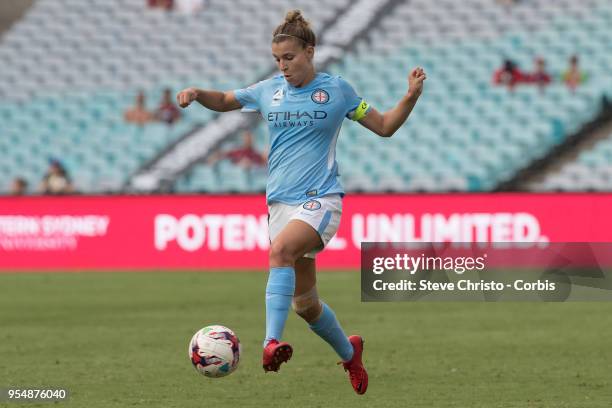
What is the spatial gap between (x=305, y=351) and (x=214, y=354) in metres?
3.12

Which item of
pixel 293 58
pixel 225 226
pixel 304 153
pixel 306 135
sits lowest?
pixel 225 226

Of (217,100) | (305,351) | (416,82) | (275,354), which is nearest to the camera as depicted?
(275,354)

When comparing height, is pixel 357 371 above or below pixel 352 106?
below

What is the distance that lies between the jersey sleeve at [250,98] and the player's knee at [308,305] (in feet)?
3.98

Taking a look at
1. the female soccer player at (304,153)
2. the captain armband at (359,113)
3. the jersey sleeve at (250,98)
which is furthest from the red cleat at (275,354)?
the jersey sleeve at (250,98)

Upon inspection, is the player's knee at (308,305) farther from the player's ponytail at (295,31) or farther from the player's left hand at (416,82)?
the player's ponytail at (295,31)

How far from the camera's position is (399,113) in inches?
286

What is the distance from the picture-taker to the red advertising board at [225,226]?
1944 cm

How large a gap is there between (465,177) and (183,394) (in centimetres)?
1676

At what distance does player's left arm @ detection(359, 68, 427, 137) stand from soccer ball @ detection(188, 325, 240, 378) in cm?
157

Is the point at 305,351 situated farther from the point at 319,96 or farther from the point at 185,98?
the point at 185,98

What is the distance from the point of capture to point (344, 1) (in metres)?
27.9

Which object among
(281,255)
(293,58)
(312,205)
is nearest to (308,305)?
(281,255)

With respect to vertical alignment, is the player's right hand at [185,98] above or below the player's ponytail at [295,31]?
below
